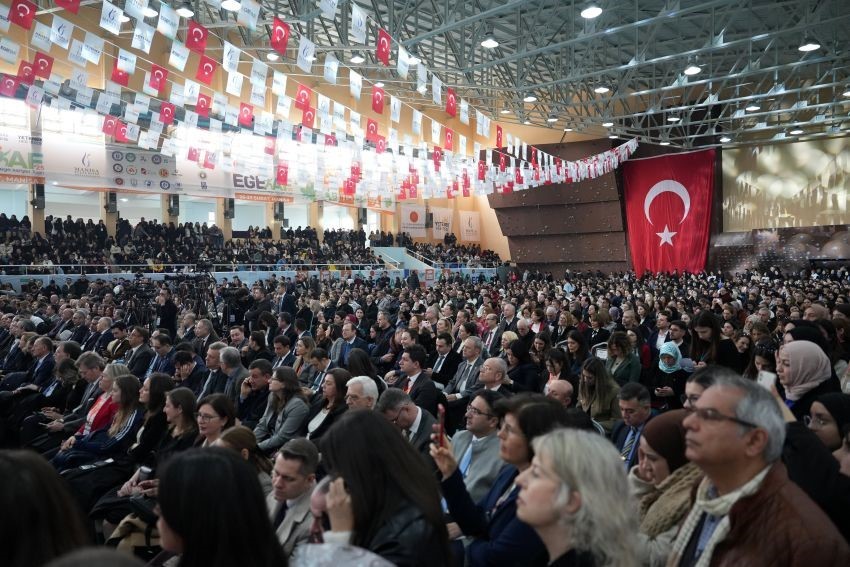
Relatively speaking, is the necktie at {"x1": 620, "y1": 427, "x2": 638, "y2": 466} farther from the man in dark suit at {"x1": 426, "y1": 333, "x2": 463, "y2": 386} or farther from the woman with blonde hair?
the man in dark suit at {"x1": 426, "y1": 333, "x2": 463, "y2": 386}

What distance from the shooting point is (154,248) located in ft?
74.1

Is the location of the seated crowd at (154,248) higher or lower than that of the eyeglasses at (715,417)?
higher

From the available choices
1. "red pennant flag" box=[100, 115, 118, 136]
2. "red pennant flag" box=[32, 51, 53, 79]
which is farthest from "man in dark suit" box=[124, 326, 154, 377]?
"red pennant flag" box=[100, 115, 118, 136]

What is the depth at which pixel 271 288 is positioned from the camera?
635 inches

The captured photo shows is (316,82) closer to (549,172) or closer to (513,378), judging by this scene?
(549,172)

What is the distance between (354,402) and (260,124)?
40.1 feet

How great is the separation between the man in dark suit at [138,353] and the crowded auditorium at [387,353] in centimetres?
3

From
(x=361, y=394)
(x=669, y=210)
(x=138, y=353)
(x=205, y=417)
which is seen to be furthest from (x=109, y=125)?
(x=669, y=210)

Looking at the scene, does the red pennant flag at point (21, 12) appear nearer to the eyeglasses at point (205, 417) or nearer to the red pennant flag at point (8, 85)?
the red pennant flag at point (8, 85)

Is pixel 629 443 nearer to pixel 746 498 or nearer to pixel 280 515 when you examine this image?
pixel 280 515

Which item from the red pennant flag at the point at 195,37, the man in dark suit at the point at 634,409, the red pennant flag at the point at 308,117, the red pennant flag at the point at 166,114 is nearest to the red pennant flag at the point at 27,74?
the red pennant flag at the point at 166,114

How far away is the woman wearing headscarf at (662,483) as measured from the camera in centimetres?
216

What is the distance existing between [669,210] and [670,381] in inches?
955

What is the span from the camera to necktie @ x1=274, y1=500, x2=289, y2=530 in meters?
2.99
